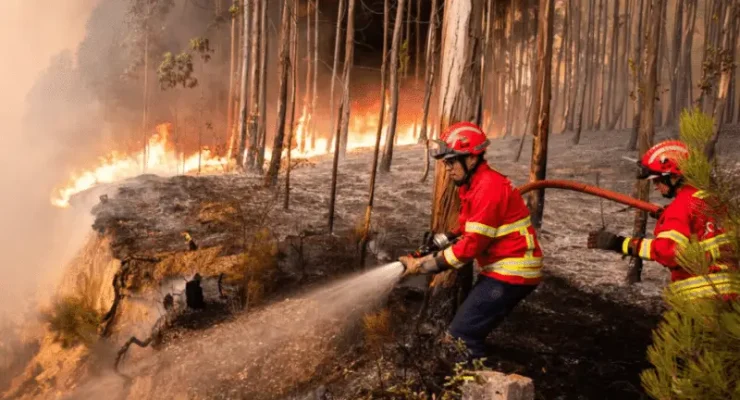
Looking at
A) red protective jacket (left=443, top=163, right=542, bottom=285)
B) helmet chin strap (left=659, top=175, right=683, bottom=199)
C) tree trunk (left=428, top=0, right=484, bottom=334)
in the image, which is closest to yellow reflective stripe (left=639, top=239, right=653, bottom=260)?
helmet chin strap (left=659, top=175, right=683, bottom=199)

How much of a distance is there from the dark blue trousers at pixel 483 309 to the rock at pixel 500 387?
2.22ft

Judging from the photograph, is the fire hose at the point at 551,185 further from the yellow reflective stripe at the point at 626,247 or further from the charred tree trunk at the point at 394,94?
the charred tree trunk at the point at 394,94

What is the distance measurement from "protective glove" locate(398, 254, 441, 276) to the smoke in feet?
61.4

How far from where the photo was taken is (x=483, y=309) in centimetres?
361

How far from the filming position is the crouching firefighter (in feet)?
11.3

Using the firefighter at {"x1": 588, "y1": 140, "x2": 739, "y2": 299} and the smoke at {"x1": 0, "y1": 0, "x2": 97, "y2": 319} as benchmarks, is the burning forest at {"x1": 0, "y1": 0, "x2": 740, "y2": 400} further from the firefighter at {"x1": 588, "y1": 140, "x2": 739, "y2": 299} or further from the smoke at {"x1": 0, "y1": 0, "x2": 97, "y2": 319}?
the smoke at {"x1": 0, "y1": 0, "x2": 97, "y2": 319}

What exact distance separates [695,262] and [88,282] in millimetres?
7936

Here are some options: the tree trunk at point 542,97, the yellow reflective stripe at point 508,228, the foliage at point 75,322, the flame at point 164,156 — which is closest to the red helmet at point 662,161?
the yellow reflective stripe at point 508,228

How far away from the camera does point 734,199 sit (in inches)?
72.7

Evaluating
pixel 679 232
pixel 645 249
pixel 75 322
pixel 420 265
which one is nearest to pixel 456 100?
pixel 420 265

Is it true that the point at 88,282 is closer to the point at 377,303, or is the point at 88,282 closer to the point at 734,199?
the point at 377,303

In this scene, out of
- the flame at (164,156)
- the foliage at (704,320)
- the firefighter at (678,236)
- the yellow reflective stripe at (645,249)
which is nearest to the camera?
the foliage at (704,320)

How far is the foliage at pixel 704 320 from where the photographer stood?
1.82 meters

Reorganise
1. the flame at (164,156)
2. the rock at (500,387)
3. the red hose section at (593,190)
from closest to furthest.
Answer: the rock at (500,387), the red hose section at (593,190), the flame at (164,156)
